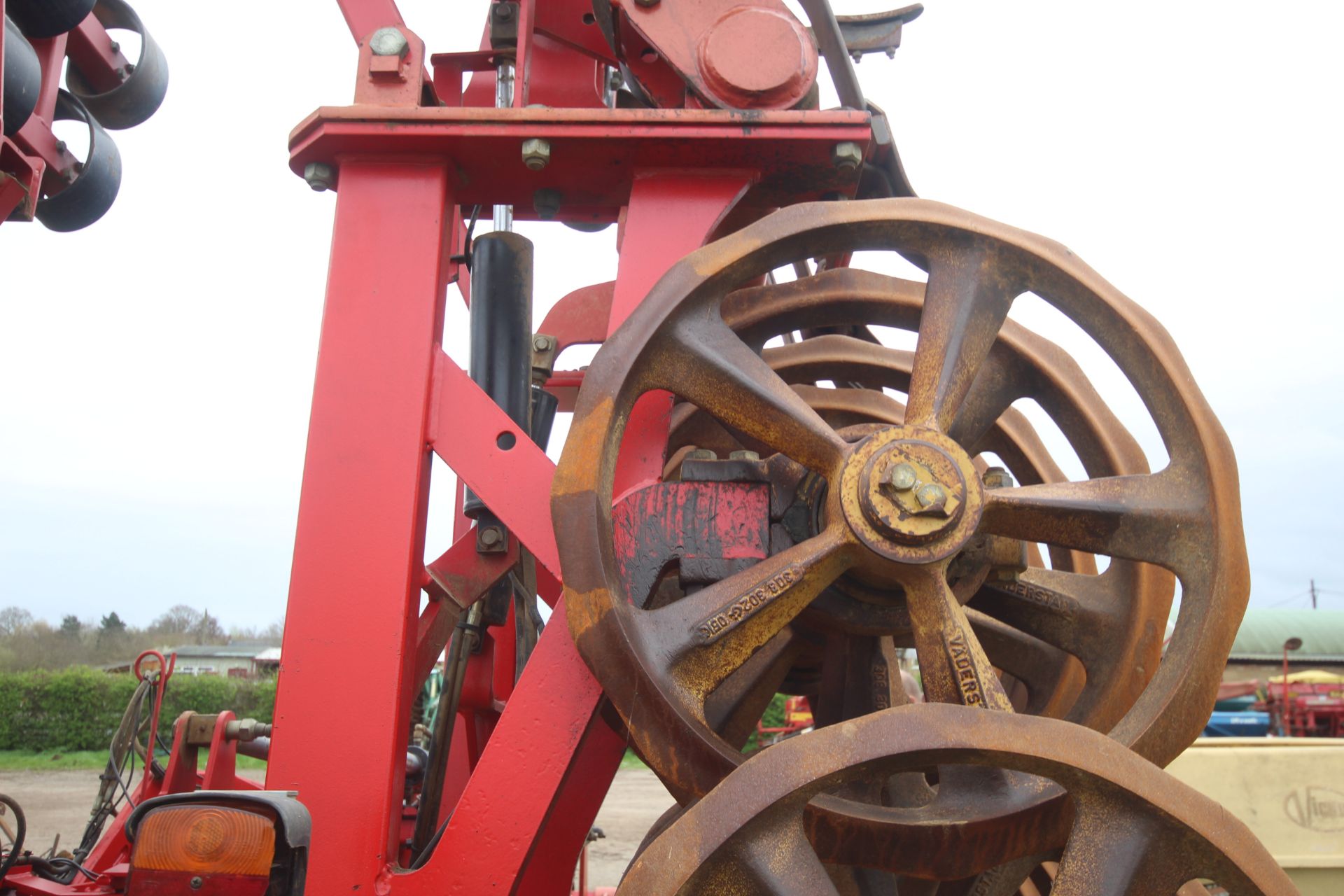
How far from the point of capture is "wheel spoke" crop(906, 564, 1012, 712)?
1843mm

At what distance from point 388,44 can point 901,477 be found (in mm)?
1590

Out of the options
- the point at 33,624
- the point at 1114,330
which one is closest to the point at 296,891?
the point at 1114,330

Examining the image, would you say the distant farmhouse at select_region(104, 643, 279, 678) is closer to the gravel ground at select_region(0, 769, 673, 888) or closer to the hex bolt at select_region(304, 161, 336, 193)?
the gravel ground at select_region(0, 769, 673, 888)

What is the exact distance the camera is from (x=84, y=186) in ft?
10.1

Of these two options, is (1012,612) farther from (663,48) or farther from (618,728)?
(663,48)

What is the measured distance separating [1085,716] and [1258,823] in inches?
143

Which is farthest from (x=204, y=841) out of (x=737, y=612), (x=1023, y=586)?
(x=1023, y=586)

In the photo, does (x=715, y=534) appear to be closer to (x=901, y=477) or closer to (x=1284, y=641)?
(x=901, y=477)

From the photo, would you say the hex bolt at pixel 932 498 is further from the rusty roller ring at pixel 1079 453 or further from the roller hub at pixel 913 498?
the rusty roller ring at pixel 1079 453

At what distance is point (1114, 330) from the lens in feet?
6.82

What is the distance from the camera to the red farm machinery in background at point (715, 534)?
56.1 inches

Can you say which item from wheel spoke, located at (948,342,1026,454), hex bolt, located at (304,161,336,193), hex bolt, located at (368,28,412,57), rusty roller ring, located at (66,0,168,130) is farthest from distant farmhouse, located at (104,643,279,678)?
wheel spoke, located at (948,342,1026,454)

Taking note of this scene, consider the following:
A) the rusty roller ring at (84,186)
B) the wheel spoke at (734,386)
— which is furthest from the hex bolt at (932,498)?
the rusty roller ring at (84,186)

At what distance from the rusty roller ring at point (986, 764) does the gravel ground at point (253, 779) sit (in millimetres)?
7440
